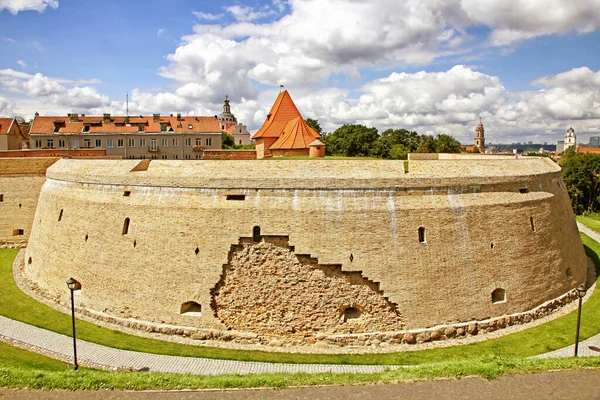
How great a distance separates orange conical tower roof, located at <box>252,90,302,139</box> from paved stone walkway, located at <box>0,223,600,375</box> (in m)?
19.9

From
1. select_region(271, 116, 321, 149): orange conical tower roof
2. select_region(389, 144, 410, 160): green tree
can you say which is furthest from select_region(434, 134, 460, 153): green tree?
select_region(271, 116, 321, 149): orange conical tower roof

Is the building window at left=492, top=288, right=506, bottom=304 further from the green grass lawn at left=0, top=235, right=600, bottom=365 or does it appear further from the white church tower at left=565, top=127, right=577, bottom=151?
the white church tower at left=565, top=127, right=577, bottom=151

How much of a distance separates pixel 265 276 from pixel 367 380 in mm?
5275

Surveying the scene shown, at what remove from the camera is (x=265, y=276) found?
15.5 metres

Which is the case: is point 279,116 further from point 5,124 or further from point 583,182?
point 583,182

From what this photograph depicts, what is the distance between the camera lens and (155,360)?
552 inches

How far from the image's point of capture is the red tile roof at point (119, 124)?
3672cm

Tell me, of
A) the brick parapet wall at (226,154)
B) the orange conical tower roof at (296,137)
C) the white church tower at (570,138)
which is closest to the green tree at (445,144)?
the orange conical tower roof at (296,137)

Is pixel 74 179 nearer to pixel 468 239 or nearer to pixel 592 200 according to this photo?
pixel 468 239

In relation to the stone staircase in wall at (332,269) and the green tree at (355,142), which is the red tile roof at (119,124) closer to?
the green tree at (355,142)

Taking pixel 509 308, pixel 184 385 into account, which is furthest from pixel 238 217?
pixel 509 308

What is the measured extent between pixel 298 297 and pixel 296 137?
14.6 meters

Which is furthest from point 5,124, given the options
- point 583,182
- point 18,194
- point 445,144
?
point 583,182

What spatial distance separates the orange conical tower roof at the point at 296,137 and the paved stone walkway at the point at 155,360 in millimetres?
15850
